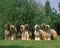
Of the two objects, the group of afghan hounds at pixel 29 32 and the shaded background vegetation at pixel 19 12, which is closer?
the group of afghan hounds at pixel 29 32

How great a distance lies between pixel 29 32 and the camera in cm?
1991

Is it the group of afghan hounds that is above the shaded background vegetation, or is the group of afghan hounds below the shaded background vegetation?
below

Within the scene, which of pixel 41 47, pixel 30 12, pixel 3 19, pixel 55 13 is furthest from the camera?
pixel 55 13

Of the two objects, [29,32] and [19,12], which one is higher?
[19,12]

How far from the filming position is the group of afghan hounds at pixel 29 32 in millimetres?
19422

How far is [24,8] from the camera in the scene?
95.2ft

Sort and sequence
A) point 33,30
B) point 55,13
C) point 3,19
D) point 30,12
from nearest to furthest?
point 33,30, point 3,19, point 30,12, point 55,13

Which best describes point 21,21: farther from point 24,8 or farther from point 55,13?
point 55,13

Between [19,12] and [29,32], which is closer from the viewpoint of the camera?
[29,32]

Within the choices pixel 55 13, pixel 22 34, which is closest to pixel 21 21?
pixel 22 34

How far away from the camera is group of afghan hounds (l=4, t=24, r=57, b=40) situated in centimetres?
1942

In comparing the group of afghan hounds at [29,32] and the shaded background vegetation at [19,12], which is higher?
the shaded background vegetation at [19,12]

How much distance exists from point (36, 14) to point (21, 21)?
88.1 inches

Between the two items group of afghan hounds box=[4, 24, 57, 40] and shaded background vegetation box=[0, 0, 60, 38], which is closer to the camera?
group of afghan hounds box=[4, 24, 57, 40]
